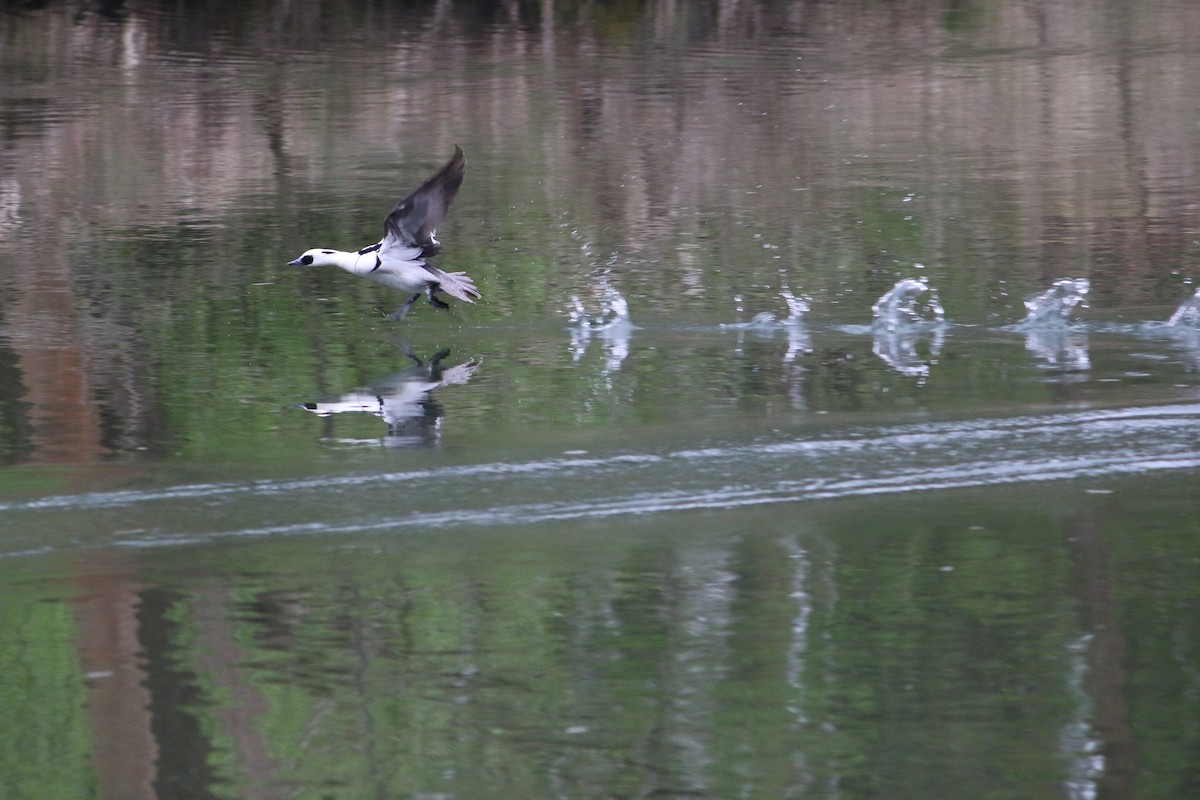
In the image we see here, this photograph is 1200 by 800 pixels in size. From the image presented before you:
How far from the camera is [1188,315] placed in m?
9.36

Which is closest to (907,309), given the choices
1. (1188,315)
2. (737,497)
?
(1188,315)

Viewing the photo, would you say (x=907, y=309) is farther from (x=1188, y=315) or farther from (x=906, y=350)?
(x=1188, y=315)

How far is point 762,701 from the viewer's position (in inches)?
200

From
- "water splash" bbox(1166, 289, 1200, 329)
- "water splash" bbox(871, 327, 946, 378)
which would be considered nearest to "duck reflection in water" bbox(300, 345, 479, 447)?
"water splash" bbox(871, 327, 946, 378)

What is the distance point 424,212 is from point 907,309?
7.70 feet

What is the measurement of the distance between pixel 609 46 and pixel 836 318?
474 inches

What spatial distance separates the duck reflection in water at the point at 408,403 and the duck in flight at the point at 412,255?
413mm

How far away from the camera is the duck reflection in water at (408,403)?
7621mm

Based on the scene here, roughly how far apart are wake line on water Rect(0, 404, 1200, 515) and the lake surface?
0.02 metres

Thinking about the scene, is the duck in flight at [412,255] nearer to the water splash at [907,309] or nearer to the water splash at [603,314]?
the water splash at [603,314]

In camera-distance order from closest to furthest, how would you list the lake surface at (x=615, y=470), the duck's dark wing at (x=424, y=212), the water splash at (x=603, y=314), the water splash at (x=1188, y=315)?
the lake surface at (x=615, y=470), the duck's dark wing at (x=424, y=212), the water splash at (x=1188, y=315), the water splash at (x=603, y=314)

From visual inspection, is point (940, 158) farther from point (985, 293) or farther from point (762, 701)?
point (762, 701)

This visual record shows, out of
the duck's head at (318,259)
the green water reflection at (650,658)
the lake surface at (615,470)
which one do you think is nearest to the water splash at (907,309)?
the lake surface at (615,470)

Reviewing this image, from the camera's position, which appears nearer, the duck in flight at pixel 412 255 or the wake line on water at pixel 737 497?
the wake line on water at pixel 737 497
